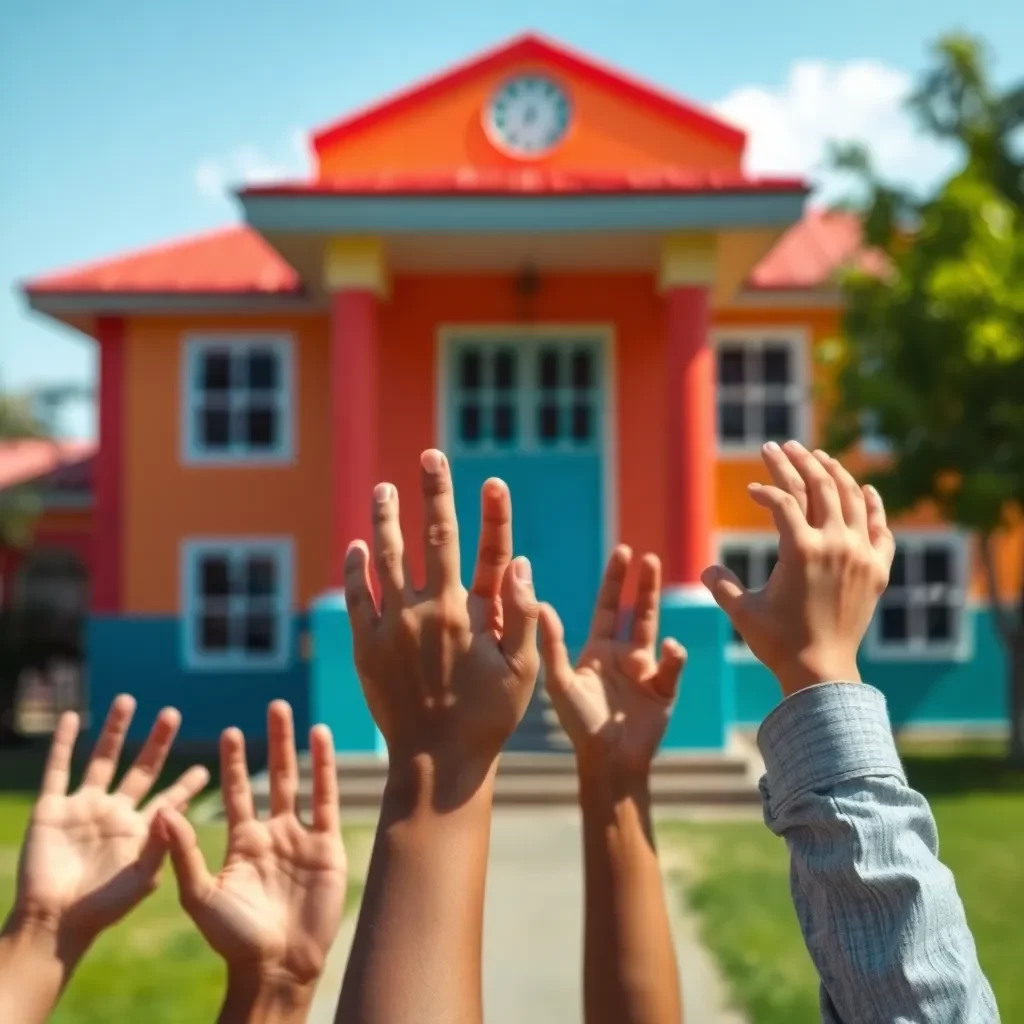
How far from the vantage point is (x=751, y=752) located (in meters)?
9.91

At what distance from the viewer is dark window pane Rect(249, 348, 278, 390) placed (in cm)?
1319

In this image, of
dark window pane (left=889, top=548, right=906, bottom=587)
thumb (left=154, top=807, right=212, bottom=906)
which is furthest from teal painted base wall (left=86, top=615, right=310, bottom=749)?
thumb (left=154, top=807, right=212, bottom=906)

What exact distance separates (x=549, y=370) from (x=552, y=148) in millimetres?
2256

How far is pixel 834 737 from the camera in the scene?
3.98ft

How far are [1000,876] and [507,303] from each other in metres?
7.15

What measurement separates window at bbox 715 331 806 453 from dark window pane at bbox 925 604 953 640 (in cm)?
252

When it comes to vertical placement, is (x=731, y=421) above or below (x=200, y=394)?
below

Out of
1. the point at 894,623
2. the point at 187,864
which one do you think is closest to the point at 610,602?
the point at 187,864

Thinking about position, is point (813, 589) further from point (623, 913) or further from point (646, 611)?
point (646, 611)

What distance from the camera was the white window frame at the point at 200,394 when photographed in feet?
42.7

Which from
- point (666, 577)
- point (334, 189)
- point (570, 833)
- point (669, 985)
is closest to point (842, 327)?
point (666, 577)

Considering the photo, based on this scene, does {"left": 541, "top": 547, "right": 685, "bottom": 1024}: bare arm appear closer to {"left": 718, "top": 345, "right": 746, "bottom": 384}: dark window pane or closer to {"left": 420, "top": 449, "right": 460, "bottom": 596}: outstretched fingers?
{"left": 420, "top": 449, "right": 460, "bottom": 596}: outstretched fingers

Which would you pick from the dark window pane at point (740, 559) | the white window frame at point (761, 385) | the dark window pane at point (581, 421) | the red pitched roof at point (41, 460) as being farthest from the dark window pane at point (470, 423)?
the red pitched roof at point (41, 460)

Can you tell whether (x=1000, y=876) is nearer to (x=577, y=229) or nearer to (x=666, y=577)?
(x=666, y=577)
